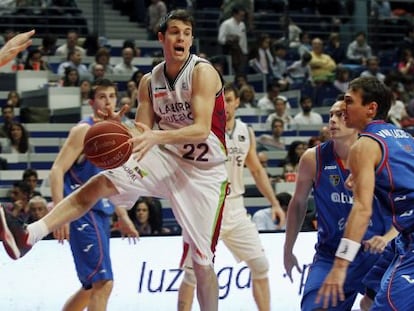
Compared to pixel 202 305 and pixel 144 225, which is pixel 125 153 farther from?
pixel 144 225

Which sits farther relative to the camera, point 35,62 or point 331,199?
point 35,62

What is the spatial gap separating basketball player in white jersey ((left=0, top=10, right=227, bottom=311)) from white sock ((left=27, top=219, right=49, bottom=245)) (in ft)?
0.10

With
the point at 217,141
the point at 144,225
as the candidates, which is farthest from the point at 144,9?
the point at 217,141

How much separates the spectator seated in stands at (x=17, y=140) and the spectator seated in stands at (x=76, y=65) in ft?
6.80

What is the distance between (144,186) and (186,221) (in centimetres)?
36

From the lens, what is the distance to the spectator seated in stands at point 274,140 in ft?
48.8

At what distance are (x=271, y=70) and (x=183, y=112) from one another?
10617 millimetres

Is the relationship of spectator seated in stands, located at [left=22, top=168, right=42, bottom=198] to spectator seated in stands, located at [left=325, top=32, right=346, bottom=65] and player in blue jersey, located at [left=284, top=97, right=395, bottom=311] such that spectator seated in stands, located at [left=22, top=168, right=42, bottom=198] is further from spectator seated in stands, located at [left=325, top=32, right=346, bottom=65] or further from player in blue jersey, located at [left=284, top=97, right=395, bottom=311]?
spectator seated in stands, located at [left=325, top=32, right=346, bottom=65]

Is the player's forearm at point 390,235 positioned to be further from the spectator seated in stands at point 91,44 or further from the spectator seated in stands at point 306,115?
the spectator seated in stands at point 91,44

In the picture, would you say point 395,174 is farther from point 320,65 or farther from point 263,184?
point 320,65

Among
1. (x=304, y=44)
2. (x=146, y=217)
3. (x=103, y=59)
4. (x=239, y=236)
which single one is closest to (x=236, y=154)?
(x=239, y=236)

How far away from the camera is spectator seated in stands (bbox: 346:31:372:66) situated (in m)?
18.7

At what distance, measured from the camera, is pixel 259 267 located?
901 cm

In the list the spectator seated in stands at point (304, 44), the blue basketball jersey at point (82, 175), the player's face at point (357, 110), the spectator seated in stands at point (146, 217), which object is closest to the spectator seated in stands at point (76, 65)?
the spectator seated in stands at point (304, 44)
